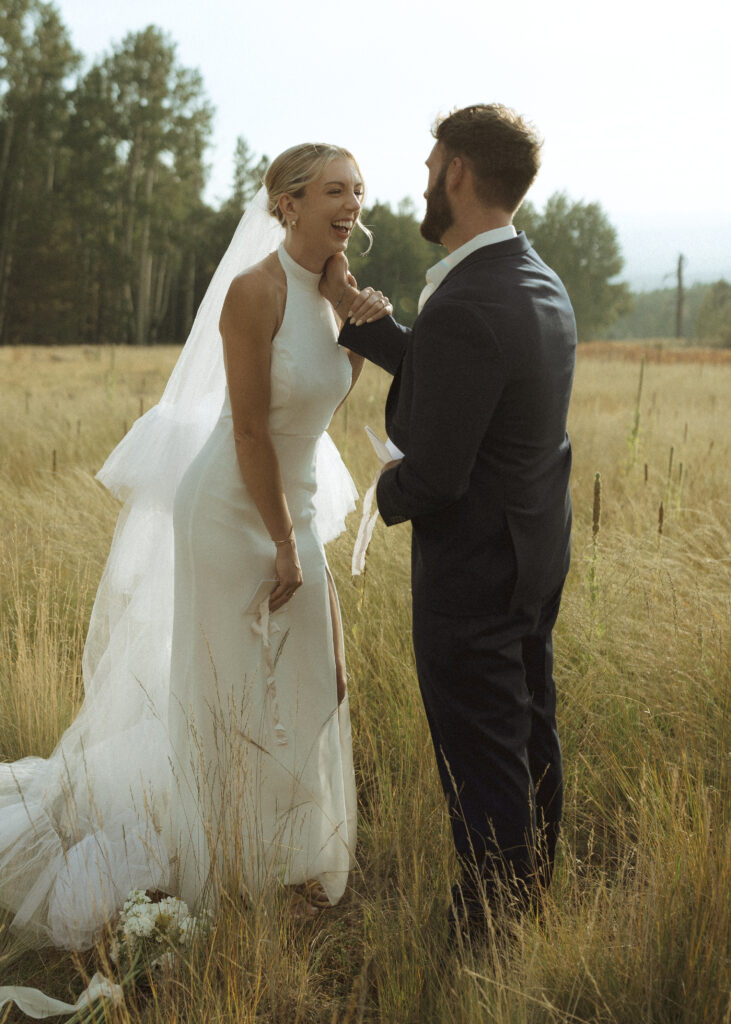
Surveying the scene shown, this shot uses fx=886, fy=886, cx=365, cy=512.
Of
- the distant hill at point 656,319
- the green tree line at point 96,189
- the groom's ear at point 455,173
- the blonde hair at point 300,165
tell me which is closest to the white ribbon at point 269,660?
the blonde hair at point 300,165

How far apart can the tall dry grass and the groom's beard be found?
4.80 feet

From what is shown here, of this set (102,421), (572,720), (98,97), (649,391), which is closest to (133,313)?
(98,97)

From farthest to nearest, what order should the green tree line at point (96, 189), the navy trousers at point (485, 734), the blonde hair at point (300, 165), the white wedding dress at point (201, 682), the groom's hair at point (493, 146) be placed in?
the green tree line at point (96, 189), the white wedding dress at point (201, 682), the blonde hair at point (300, 165), the navy trousers at point (485, 734), the groom's hair at point (493, 146)

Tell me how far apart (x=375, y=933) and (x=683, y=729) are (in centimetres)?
145

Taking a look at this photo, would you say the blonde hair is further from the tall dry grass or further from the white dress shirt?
the tall dry grass

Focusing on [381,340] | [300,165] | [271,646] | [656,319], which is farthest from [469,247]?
[656,319]

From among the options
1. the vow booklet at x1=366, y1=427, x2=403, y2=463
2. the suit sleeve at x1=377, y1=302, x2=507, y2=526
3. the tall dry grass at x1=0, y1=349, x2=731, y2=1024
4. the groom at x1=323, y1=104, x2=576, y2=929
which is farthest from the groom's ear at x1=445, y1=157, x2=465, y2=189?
the tall dry grass at x1=0, y1=349, x2=731, y2=1024

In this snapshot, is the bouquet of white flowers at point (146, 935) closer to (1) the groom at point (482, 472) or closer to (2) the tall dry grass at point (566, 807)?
(2) the tall dry grass at point (566, 807)

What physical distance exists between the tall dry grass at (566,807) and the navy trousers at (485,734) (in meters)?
0.15

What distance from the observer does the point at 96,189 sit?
3959cm

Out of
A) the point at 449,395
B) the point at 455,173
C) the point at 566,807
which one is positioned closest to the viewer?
the point at 449,395

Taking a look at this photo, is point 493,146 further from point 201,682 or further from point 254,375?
point 201,682

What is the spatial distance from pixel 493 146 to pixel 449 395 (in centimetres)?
60

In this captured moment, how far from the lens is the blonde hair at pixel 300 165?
2.47 metres
